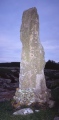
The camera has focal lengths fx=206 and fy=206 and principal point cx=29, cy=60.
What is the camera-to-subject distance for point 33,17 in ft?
51.4

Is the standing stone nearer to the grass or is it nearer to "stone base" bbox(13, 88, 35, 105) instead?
"stone base" bbox(13, 88, 35, 105)

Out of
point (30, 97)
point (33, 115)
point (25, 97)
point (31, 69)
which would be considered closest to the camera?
point (33, 115)

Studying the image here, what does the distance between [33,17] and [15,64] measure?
59.8 m

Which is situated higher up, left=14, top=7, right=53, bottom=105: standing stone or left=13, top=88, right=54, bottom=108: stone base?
left=14, top=7, right=53, bottom=105: standing stone

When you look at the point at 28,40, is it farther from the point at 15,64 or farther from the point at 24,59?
the point at 15,64

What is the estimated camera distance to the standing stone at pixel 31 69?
14750 mm

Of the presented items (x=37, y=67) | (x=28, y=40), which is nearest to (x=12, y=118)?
(x=37, y=67)

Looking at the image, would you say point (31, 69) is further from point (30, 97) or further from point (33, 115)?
point (33, 115)

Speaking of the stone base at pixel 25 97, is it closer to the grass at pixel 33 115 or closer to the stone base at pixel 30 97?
the stone base at pixel 30 97

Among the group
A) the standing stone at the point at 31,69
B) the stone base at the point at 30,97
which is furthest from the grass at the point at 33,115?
the standing stone at the point at 31,69

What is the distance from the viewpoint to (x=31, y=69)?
49.2 feet

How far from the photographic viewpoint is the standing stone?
14750 mm

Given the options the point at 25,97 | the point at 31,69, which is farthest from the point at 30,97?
the point at 31,69

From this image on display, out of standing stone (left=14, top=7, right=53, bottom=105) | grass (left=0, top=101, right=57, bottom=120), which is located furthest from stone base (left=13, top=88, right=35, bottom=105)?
grass (left=0, top=101, right=57, bottom=120)
